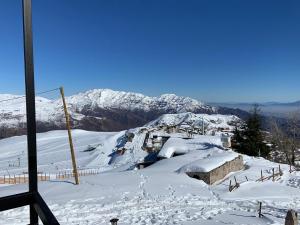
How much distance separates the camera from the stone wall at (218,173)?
3288cm

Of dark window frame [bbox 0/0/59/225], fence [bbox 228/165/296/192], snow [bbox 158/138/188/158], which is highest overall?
dark window frame [bbox 0/0/59/225]

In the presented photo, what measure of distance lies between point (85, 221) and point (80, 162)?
45612 mm

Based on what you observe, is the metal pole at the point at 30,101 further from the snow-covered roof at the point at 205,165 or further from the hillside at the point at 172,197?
the snow-covered roof at the point at 205,165

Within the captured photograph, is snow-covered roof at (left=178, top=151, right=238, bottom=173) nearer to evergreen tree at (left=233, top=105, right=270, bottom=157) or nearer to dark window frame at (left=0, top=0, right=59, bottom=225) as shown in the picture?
evergreen tree at (left=233, top=105, right=270, bottom=157)

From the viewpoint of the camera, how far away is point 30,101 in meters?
2.31

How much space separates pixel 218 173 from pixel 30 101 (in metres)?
33.7

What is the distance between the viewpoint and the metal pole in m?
2.24

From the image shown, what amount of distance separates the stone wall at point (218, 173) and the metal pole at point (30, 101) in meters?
31.5

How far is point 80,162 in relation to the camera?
63.9m

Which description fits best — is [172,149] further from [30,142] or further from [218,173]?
[30,142]

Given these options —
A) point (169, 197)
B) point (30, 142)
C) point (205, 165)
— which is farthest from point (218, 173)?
point (30, 142)

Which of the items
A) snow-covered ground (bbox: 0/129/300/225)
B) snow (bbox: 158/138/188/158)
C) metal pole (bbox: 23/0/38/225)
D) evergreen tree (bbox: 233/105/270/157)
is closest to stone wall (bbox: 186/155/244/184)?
snow-covered ground (bbox: 0/129/300/225)

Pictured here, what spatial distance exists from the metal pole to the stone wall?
31.5 metres

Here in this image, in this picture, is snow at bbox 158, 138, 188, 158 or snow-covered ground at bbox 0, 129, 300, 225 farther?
snow at bbox 158, 138, 188, 158
